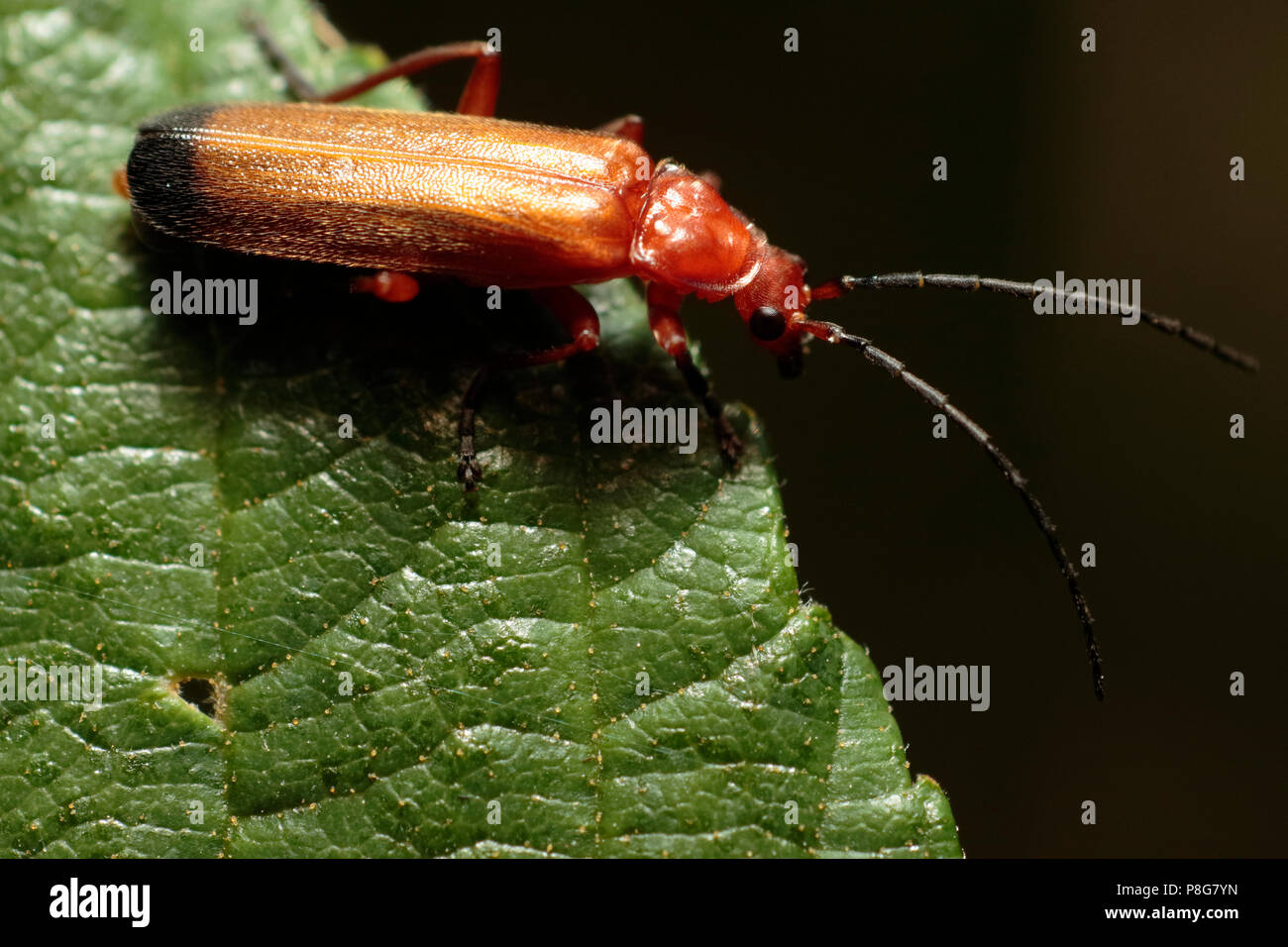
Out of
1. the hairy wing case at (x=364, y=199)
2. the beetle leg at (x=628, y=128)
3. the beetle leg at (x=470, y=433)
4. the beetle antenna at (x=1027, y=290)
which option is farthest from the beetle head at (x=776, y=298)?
the beetle leg at (x=470, y=433)

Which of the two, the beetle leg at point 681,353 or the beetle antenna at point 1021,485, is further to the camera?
the beetle leg at point 681,353

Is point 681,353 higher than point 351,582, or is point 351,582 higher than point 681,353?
point 681,353

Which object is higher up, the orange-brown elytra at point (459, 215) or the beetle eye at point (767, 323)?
the orange-brown elytra at point (459, 215)

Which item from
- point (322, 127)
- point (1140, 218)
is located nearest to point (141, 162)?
point (322, 127)

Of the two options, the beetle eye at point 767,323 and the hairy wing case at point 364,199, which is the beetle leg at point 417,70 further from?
the beetle eye at point 767,323

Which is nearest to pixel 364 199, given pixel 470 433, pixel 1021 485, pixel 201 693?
pixel 470 433

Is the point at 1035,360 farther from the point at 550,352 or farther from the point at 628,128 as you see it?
the point at 550,352
